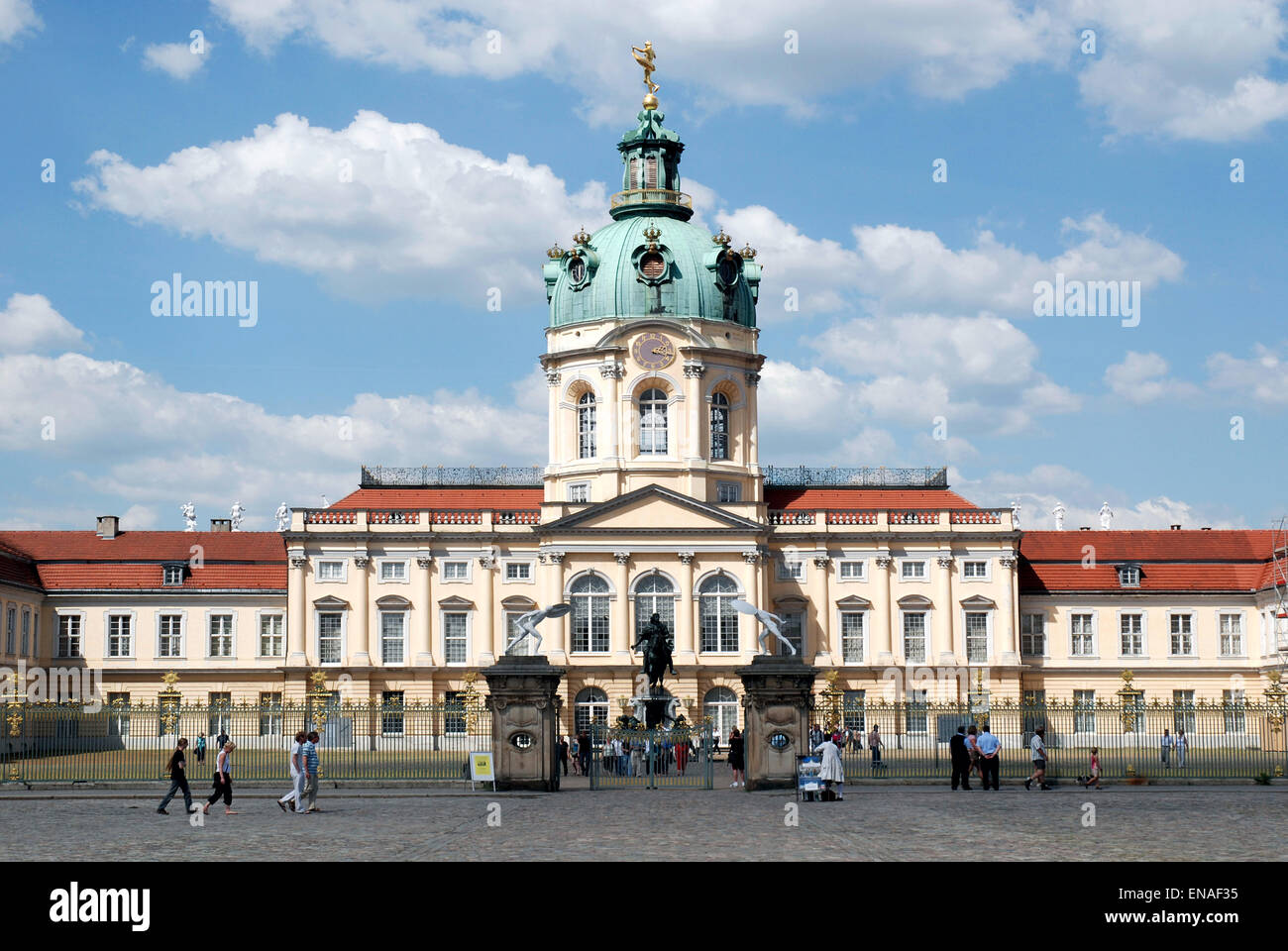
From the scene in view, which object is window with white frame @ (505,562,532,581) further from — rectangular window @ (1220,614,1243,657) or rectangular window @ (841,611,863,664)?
rectangular window @ (1220,614,1243,657)

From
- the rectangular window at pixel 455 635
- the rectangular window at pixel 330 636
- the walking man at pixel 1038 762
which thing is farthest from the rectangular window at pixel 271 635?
the walking man at pixel 1038 762

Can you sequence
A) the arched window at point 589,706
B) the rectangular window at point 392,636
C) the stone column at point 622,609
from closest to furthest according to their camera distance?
1. the arched window at point 589,706
2. the stone column at point 622,609
3. the rectangular window at point 392,636

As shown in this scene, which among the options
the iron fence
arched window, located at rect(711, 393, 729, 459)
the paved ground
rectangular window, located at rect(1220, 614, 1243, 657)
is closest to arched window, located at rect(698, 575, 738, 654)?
arched window, located at rect(711, 393, 729, 459)

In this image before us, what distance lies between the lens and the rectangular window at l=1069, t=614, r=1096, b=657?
266 feet

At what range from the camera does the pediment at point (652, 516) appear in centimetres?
7644

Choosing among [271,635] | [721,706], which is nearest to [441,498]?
[271,635]

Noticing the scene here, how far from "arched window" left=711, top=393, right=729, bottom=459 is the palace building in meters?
0.12

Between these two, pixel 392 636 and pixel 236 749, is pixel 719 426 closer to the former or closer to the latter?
pixel 392 636

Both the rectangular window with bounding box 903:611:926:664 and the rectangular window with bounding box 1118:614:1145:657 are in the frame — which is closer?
the rectangular window with bounding box 903:611:926:664

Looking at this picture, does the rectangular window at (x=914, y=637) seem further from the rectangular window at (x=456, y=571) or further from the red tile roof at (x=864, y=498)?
the rectangular window at (x=456, y=571)

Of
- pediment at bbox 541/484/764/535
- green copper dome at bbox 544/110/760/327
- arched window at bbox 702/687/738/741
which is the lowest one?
arched window at bbox 702/687/738/741

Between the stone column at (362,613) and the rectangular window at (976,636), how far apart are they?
1108 inches

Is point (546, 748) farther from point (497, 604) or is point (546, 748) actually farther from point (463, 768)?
point (497, 604)

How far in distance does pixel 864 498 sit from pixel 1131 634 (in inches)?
569
